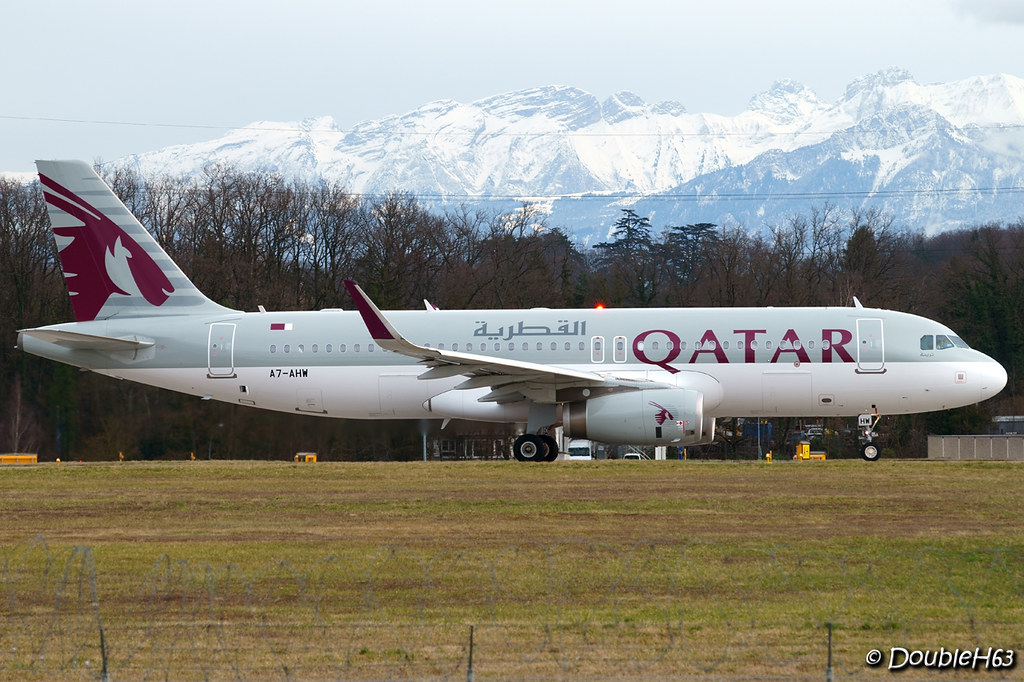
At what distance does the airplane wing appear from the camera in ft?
87.0

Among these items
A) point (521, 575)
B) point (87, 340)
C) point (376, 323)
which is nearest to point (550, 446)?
point (376, 323)

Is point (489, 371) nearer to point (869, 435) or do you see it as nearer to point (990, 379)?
point (869, 435)

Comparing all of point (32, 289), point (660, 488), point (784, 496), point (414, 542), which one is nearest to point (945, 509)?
point (784, 496)

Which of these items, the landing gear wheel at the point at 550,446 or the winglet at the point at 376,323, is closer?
the winglet at the point at 376,323

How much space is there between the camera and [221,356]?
102 feet

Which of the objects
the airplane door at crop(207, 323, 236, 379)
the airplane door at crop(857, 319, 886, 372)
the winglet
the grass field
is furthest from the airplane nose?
the airplane door at crop(207, 323, 236, 379)

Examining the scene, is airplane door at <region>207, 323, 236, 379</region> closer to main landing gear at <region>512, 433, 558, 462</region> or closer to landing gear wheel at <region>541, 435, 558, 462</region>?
main landing gear at <region>512, 433, 558, 462</region>

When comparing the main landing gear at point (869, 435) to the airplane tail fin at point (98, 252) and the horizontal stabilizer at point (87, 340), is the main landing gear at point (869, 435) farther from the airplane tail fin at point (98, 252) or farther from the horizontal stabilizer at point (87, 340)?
the horizontal stabilizer at point (87, 340)

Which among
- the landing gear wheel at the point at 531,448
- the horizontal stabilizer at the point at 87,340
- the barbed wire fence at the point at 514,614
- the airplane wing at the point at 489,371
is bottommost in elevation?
the barbed wire fence at the point at 514,614

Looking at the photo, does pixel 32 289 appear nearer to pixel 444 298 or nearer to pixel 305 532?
pixel 444 298

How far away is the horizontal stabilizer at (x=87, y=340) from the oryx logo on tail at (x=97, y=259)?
43.5 inches

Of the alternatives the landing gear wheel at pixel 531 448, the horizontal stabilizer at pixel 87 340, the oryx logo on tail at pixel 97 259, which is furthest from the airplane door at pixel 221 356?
the landing gear wheel at pixel 531 448

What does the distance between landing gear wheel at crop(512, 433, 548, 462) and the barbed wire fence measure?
1322 centimetres

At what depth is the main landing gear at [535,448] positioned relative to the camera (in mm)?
29672
